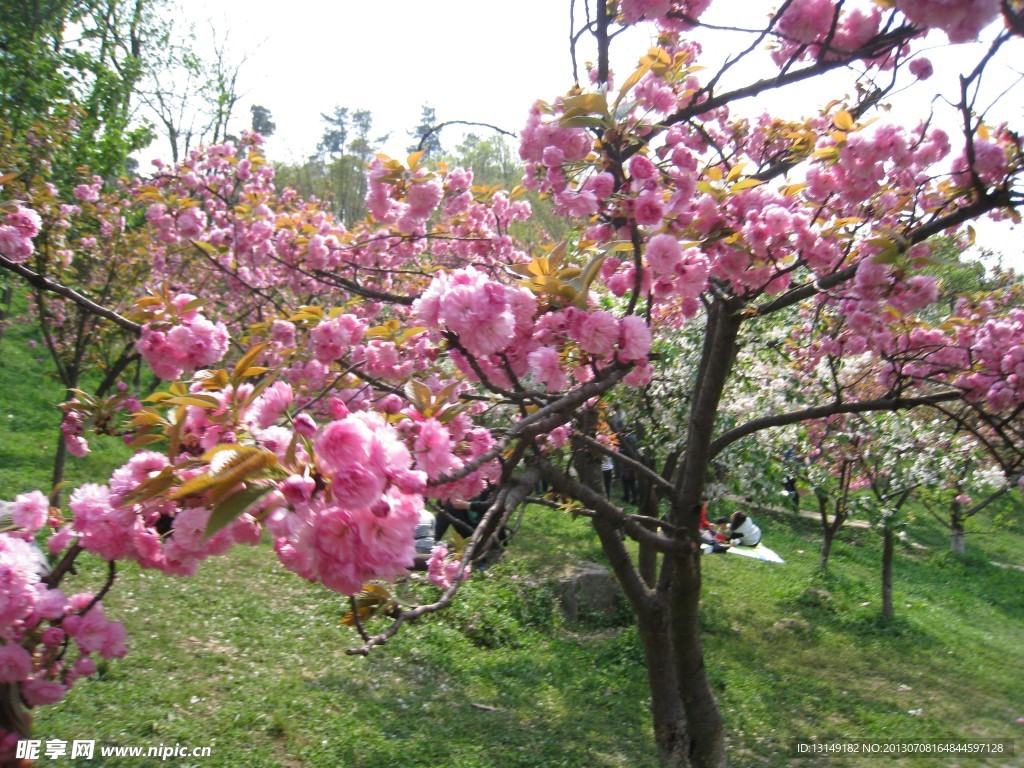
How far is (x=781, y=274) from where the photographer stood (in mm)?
2543

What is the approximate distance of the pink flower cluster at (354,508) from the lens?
0.99m

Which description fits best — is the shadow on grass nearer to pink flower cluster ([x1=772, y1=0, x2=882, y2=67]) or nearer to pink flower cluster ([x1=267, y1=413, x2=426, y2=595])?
pink flower cluster ([x1=267, y1=413, x2=426, y2=595])

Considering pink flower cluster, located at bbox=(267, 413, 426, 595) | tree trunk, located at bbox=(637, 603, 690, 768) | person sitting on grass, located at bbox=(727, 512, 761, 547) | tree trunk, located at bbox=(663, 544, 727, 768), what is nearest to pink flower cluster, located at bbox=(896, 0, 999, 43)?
pink flower cluster, located at bbox=(267, 413, 426, 595)

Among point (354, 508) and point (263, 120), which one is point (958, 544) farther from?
point (263, 120)

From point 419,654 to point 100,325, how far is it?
4228 mm

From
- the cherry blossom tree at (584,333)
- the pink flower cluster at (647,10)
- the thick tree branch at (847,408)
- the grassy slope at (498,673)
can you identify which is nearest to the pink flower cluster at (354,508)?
the cherry blossom tree at (584,333)

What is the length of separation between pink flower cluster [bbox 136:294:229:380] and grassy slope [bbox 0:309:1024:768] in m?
2.55

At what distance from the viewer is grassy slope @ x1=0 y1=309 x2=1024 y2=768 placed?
4102mm

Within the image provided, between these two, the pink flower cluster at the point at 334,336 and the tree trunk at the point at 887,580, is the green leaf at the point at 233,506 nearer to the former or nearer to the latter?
the pink flower cluster at the point at 334,336

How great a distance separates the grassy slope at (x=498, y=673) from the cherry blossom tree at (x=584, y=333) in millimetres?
1474

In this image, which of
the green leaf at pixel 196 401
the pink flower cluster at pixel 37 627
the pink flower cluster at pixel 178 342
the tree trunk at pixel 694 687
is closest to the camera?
the green leaf at pixel 196 401

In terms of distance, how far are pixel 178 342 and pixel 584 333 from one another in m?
1.10

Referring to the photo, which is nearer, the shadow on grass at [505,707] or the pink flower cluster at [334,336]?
the pink flower cluster at [334,336]

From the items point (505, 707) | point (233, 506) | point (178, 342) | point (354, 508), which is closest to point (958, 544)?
point (505, 707)
